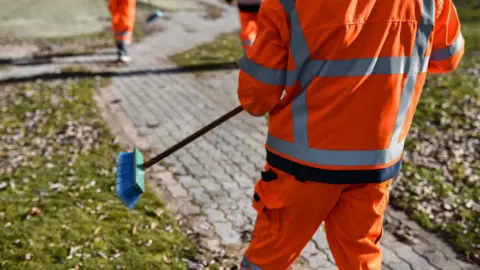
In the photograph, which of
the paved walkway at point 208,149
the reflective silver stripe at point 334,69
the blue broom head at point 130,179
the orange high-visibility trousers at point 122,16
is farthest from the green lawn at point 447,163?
the orange high-visibility trousers at point 122,16

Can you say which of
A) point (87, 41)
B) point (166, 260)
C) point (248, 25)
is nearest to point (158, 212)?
point (166, 260)

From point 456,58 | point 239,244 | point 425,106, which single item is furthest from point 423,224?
point 425,106

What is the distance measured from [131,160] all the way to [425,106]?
4218 mm

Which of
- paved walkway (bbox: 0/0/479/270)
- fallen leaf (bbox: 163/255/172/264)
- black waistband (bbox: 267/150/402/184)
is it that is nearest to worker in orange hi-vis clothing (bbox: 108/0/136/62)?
paved walkway (bbox: 0/0/479/270)

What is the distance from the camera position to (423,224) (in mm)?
4023

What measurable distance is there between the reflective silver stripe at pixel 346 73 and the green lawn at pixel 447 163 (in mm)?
1781

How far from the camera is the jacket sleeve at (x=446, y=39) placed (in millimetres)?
2457

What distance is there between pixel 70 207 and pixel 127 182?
1194 millimetres

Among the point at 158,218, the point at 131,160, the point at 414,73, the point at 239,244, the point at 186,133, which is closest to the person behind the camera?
A: the point at 414,73

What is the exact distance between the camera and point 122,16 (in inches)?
336

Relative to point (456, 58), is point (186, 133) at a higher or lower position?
lower

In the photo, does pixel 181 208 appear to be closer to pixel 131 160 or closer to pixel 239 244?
pixel 239 244

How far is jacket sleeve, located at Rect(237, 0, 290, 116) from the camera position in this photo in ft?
7.29

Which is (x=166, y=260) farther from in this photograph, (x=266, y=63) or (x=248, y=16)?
(x=248, y=16)
